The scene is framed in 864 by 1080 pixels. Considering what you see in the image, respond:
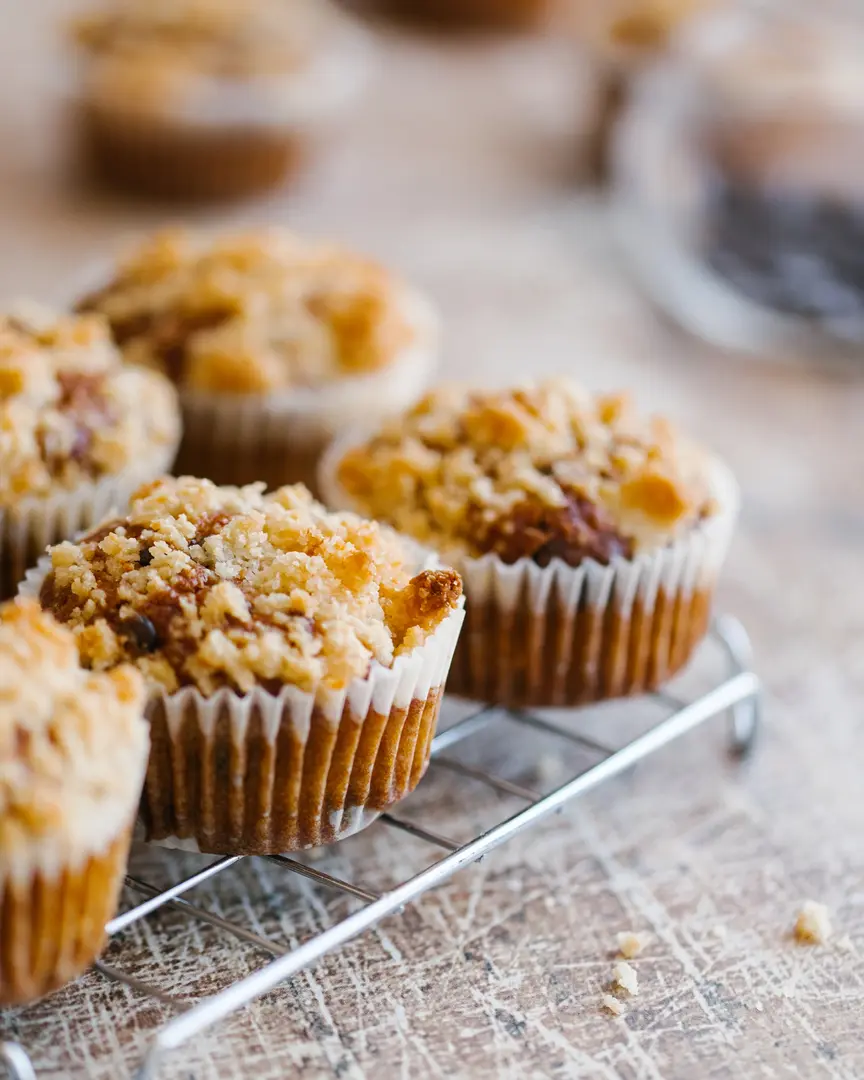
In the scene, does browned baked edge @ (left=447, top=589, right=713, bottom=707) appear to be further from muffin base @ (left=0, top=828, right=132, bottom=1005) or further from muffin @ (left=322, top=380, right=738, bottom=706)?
muffin base @ (left=0, top=828, right=132, bottom=1005)

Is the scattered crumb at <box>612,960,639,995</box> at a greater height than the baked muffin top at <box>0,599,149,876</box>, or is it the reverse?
the baked muffin top at <box>0,599,149,876</box>

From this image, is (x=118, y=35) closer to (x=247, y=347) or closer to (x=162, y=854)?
(x=247, y=347)

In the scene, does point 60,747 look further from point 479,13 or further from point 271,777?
point 479,13

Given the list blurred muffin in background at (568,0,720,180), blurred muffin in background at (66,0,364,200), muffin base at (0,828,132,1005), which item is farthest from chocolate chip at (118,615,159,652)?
blurred muffin in background at (568,0,720,180)

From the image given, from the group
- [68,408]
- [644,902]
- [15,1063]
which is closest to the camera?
[15,1063]

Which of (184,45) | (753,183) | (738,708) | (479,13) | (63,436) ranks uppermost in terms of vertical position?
(479,13)

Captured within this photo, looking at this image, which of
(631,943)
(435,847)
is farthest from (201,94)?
(631,943)
